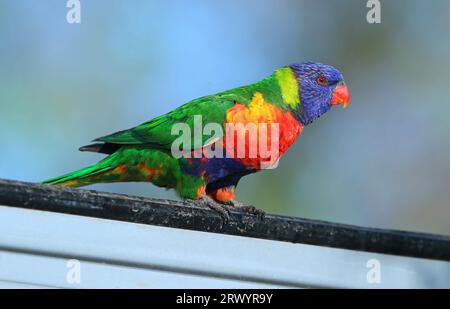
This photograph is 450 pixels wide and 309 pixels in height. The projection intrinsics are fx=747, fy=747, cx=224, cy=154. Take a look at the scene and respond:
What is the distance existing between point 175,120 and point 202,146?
0.95 ft

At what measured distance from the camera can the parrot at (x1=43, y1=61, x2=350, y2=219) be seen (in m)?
4.18

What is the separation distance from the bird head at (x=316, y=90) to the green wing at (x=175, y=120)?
55cm

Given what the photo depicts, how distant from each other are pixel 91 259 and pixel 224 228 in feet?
1.70

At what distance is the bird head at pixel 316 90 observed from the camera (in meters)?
A: 4.71

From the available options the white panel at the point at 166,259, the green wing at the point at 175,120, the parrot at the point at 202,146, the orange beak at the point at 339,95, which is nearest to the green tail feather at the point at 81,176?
the parrot at the point at 202,146

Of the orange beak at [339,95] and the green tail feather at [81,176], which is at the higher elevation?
the orange beak at [339,95]

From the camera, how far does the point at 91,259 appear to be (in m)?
2.25

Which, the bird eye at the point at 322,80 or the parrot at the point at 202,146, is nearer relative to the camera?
the parrot at the point at 202,146

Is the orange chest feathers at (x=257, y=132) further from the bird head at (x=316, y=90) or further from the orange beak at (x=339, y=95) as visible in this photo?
the orange beak at (x=339, y=95)

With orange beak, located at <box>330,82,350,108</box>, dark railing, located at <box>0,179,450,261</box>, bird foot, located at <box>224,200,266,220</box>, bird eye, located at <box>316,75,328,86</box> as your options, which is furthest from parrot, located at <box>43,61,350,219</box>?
dark railing, located at <box>0,179,450,261</box>

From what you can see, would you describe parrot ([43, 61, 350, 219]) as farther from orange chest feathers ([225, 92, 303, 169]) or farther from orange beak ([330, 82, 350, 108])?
orange beak ([330, 82, 350, 108])

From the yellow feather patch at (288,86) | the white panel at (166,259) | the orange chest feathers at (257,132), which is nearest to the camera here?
the white panel at (166,259)

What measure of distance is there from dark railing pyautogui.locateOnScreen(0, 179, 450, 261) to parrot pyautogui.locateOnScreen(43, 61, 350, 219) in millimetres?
1399
